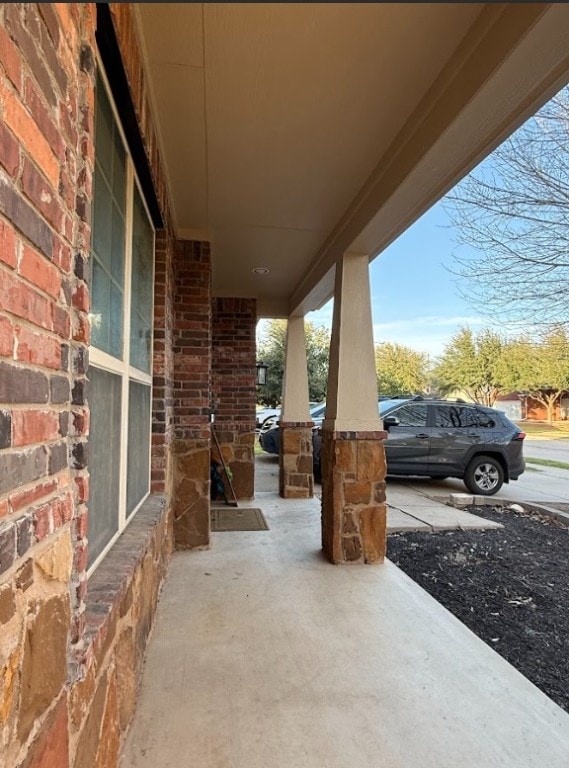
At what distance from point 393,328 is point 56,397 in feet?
109

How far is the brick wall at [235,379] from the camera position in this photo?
256 inches

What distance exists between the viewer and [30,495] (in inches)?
35.2

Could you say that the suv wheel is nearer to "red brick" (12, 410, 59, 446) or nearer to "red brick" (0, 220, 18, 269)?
"red brick" (12, 410, 59, 446)

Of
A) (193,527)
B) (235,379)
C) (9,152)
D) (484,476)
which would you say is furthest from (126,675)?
(484,476)

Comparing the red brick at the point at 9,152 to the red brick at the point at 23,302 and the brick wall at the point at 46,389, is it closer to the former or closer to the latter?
the brick wall at the point at 46,389

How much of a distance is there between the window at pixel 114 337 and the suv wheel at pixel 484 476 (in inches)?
229

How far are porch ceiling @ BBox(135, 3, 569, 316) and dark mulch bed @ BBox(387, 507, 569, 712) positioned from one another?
2652 mm

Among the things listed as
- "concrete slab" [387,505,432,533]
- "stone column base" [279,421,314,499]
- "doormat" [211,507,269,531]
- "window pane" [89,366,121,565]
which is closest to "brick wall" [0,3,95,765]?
"window pane" [89,366,121,565]

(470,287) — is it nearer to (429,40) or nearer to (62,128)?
(429,40)

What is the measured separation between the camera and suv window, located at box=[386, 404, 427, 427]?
770 centimetres

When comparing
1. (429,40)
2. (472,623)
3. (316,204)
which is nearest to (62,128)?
(429,40)

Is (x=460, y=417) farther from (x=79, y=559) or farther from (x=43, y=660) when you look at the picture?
(x=43, y=660)

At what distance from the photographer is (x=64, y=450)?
1.07 m

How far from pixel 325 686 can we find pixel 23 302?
2157mm
